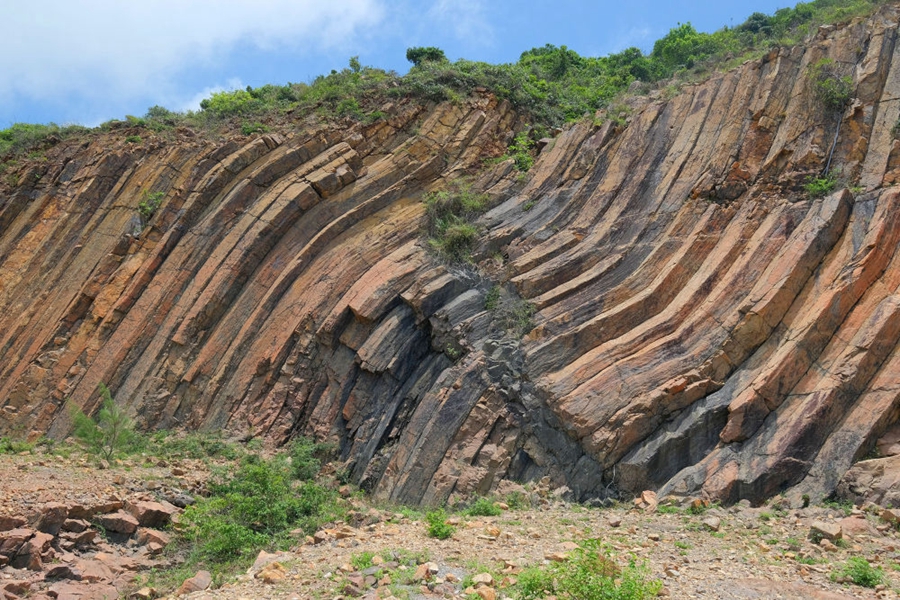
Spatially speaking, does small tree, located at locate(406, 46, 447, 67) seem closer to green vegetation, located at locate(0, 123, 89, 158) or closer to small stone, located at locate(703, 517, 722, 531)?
green vegetation, located at locate(0, 123, 89, 158)

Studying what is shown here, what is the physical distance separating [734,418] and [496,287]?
6186mm

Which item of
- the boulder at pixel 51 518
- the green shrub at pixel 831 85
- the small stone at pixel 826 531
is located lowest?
the boulder at pixel 51 518

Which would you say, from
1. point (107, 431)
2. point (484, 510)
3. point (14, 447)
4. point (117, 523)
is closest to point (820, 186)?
point (484, 510)

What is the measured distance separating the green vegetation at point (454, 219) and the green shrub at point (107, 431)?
8.21 metres

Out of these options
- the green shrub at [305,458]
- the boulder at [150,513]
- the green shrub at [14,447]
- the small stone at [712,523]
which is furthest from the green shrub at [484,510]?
the green shrub at [14,447]

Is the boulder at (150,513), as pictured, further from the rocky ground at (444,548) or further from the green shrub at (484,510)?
the green shrub at (484,510)

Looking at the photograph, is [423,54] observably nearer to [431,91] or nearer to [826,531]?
[431,91]

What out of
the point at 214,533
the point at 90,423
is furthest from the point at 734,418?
the point at 90,423

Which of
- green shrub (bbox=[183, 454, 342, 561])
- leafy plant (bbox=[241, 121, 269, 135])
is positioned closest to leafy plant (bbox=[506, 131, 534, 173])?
leafy plant (bbox=[241, 121, 269, 135])

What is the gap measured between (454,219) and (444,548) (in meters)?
10.3

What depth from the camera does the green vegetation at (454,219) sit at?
17.7m

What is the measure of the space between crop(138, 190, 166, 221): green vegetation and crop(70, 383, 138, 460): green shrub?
5.38 metres

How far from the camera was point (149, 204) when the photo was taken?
19.8 meters

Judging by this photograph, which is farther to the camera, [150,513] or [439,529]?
[150,513]
